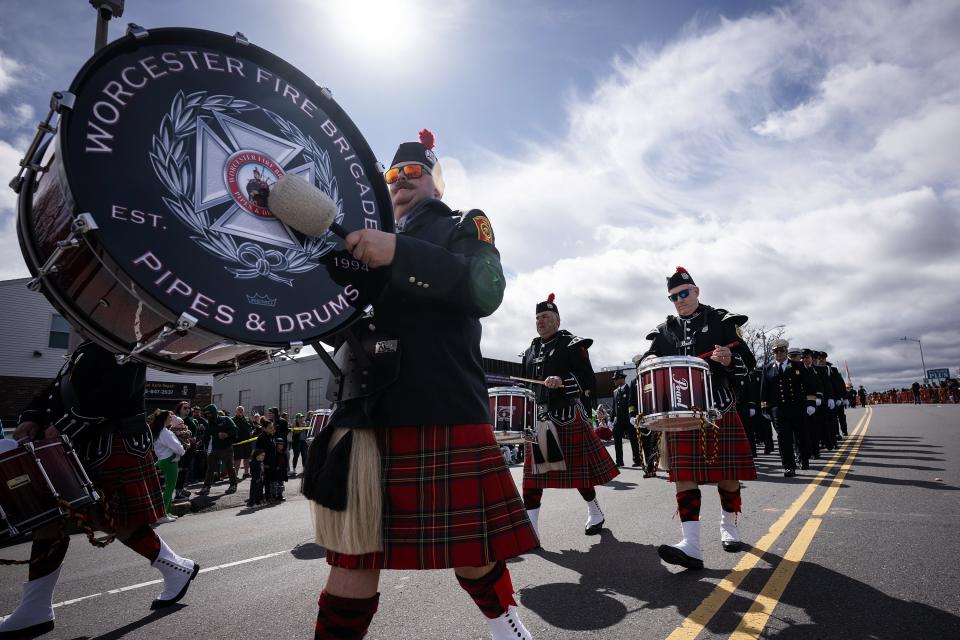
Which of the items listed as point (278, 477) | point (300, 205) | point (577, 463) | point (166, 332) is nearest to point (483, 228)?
point (300, 205)

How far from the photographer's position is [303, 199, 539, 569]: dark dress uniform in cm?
161

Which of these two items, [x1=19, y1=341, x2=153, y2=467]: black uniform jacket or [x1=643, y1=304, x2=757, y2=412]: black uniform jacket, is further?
[x1=643, y1=304, x2=757, y2=412]: black uniform jacket

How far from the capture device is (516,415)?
5051mm

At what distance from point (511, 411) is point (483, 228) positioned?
3.40 metres

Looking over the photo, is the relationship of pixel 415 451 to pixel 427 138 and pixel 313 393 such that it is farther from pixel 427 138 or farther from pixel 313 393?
pixel 313 393

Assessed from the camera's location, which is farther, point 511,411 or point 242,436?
point 242,436

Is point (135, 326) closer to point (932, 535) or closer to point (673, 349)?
point (673, 349)

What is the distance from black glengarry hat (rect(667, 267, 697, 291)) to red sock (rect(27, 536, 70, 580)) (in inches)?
185

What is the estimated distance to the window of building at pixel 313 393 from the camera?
104 feet

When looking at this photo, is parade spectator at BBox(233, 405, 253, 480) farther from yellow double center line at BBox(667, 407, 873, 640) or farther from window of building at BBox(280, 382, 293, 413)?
window of building at BBox(280, 382, 293, 413)

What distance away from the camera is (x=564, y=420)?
517 centimetres

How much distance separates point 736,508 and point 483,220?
334 cm

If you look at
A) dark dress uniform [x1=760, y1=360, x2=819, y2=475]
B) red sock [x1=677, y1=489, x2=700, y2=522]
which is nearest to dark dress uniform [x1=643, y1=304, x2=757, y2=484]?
red sock [x1=677, y1=489, x2=700, y2=522]

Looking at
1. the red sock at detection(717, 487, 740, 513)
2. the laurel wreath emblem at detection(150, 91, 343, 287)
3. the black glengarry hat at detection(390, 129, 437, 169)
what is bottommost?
the red sock at detection(717, 487, 740, 513)
